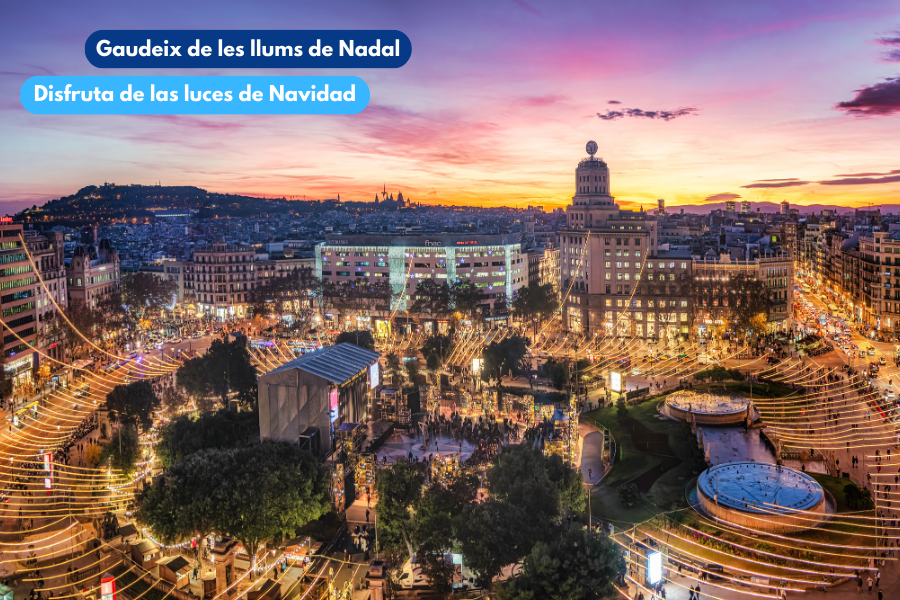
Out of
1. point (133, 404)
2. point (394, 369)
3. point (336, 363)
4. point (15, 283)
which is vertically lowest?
point (394, 369)

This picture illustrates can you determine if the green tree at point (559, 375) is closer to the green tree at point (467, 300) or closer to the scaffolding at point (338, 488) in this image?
the scaffolding at point (338, 488)

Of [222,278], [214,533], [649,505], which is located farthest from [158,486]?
[222,278]

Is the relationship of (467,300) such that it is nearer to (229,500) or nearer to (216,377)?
(216,377)

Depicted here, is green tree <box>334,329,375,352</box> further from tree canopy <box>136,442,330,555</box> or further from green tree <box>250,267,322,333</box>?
tree canopy <box>136,442,330,555</box>

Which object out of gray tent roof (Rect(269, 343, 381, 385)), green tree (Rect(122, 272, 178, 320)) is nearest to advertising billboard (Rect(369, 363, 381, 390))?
gray tent roof (Rect(269, 343, 381, 385))

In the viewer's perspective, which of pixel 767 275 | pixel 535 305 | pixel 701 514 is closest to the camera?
pixel 701 514

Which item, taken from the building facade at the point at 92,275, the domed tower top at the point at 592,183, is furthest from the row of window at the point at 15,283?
the domed tower top at the point at 592,183

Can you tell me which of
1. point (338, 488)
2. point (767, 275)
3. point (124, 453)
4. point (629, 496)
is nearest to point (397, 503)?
point (338, 488)

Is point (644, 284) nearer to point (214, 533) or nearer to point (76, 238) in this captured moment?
point (214, 533)
